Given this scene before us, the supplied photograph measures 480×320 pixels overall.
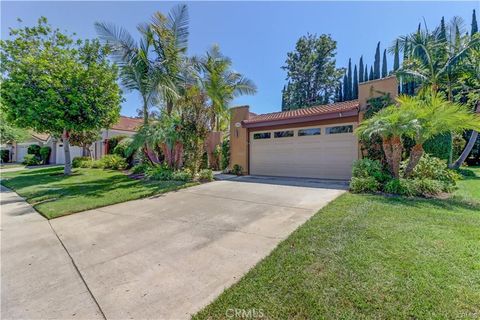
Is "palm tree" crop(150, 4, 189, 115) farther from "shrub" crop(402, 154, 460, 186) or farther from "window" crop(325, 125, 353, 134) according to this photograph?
"shrub" crop(402, 154, 460, 186)

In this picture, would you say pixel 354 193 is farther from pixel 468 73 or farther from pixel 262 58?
pixel 262 58

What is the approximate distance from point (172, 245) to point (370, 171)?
6.95m

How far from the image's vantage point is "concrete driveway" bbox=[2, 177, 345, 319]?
96.3 inches

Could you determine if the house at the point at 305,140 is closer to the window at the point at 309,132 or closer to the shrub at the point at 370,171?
the window at the point at 309,132

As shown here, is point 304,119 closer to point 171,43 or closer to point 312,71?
point 171,43

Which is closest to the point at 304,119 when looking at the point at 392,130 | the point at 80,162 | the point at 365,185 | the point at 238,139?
the point at 392,130

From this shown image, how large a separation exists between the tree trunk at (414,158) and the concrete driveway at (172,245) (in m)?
2.98

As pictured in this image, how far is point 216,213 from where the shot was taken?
542 cm

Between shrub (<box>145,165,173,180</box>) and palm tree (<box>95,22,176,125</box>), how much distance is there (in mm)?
3609

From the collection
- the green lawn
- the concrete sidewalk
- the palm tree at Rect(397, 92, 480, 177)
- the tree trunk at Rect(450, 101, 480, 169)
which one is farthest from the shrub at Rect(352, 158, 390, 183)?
the concrete sidewalk

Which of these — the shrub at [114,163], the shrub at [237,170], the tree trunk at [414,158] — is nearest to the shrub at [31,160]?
the shrub at [114,163]

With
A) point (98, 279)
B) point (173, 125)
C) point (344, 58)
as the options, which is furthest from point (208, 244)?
point (344, 58)

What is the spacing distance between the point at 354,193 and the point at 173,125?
8345 mm

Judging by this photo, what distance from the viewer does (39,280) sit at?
9.21 ft
